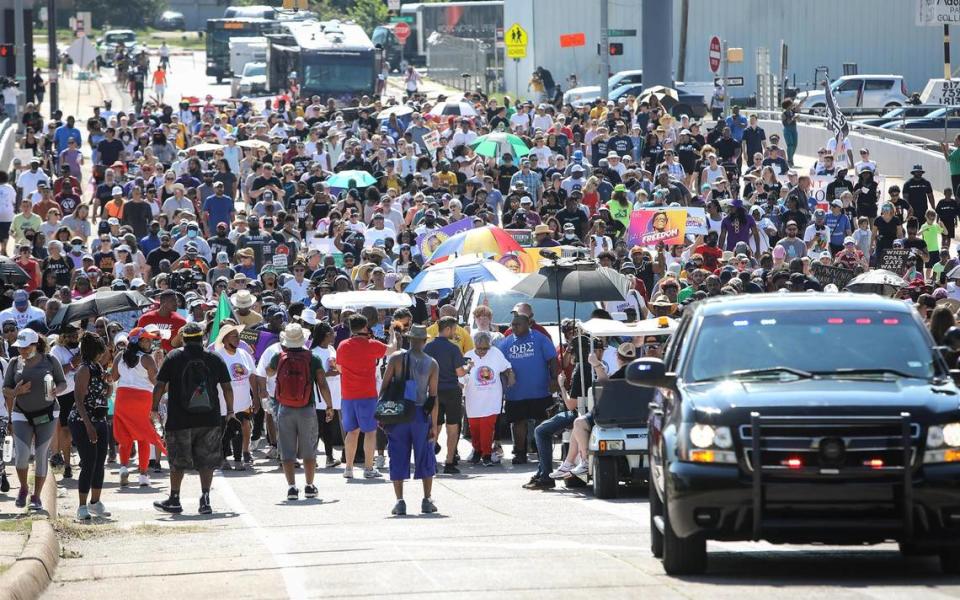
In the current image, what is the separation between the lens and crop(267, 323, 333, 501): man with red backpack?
16.4 meters

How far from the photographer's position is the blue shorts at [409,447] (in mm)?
15195

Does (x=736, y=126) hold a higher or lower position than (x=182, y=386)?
higher

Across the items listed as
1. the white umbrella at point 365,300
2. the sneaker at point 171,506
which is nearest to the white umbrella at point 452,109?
the white umbrella at point 365,300

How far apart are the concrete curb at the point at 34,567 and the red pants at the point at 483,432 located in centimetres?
640

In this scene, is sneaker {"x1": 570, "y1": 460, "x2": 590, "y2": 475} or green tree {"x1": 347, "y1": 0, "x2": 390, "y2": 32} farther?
green tree {"x1": 347, "y1": 0, "x2": 390, "y2": 32}

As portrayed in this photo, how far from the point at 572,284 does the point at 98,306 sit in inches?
214

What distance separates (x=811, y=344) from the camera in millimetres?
10477

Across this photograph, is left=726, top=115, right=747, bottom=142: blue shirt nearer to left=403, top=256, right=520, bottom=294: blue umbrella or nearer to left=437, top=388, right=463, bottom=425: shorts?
left=403, top=256, right=520, bottom=294: blue umbrella

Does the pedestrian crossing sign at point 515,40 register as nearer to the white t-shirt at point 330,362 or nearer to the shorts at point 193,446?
the white t-shirt at point 330,362

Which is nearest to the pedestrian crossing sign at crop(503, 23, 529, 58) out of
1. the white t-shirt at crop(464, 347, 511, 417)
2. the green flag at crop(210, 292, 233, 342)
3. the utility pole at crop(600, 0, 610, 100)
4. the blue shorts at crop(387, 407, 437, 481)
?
the utility pole at crop(600, 0, 610, 100)

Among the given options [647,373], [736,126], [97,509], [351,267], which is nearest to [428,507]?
[97,509]

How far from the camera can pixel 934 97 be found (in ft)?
181

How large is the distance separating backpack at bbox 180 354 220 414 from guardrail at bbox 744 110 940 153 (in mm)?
29052

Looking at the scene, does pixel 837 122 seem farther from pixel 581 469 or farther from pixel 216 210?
pixel 581 469
